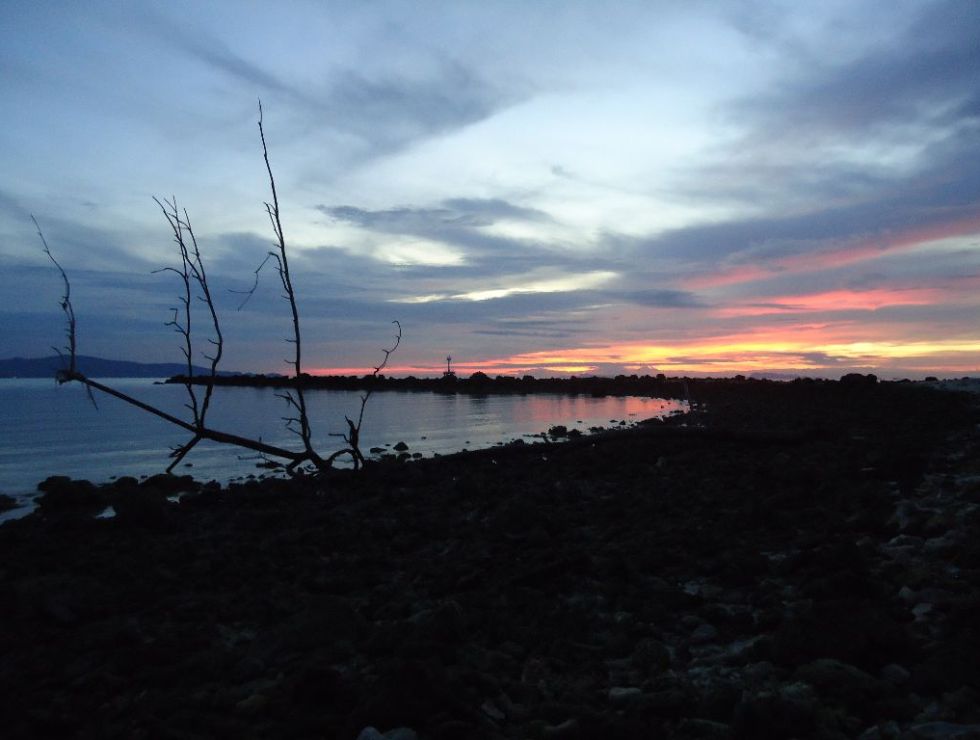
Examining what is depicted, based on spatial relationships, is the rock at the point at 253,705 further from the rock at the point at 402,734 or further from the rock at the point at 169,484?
the rock at the point at 169,484

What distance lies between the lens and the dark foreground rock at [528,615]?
4.15 metres

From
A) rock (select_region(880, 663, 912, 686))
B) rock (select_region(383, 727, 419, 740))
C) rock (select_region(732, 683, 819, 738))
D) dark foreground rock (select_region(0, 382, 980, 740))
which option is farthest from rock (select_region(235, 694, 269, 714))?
rock (select_region(880, 663, 912, 686))

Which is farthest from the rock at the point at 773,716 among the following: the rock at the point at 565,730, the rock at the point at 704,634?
the rock at the point at 704,634

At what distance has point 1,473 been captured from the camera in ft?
74.6

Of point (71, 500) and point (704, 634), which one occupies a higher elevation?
point (704, 634)

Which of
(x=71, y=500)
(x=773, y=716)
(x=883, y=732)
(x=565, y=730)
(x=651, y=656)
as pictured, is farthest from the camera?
(x=71, y=500)

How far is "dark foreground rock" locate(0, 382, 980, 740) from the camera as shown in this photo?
163 inches

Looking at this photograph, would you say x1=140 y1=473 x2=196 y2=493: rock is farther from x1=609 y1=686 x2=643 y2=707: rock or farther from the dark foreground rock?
x1=609 y1=686 x2=643 y2=707: rock

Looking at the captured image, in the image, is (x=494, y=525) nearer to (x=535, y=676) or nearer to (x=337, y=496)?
(x=535, y=676)

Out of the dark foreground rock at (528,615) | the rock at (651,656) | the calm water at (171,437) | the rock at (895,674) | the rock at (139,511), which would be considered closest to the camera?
the rock at (895,674)

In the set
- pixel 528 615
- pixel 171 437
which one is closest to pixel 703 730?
pixel 528 615

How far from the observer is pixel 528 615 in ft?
20.5

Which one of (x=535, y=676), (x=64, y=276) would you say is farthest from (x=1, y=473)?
(x=535, y=676)

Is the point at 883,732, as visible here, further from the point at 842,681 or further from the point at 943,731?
the point at 842,681
